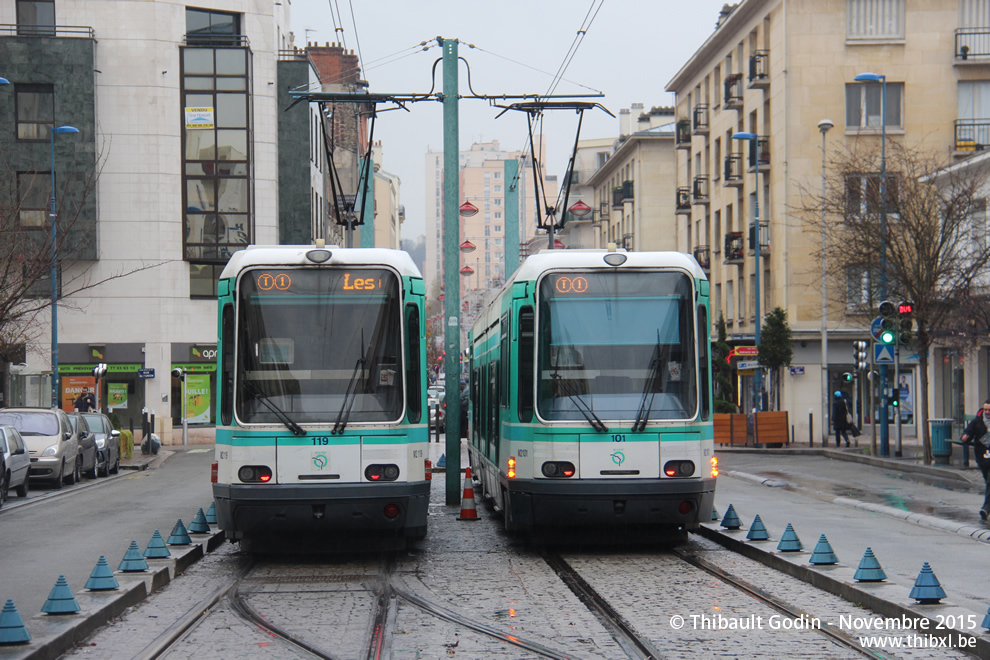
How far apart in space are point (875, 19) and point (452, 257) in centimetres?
3168

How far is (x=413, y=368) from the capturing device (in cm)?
1262

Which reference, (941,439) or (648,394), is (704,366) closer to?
(648,394)

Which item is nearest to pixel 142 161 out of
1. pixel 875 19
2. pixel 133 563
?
pixel 875 19

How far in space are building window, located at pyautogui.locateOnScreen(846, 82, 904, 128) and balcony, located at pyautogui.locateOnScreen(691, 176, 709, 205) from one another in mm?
12670

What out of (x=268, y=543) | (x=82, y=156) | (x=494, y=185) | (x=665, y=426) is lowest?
(x=268, y=543)

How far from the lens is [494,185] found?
15312 cm

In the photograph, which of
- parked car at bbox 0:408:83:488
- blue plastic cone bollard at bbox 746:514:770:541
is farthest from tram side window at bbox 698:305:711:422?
parked car at bbox 0:408:83:488

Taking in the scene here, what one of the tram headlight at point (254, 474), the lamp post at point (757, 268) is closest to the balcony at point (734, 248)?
the lamp post at point (757, 268)

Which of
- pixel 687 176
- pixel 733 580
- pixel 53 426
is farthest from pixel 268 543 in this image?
pixel 687 176

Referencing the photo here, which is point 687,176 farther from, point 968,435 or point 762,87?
point 968,435

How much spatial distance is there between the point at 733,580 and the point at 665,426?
7.51ft

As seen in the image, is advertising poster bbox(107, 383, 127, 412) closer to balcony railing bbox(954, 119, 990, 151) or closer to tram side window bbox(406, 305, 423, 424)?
balcony railing bbox(954, 119, 990, 151)

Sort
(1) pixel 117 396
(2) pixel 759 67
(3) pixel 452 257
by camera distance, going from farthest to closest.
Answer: (1) pixel 117 396
(2) pixel 759 67
(3) pixel 452 257

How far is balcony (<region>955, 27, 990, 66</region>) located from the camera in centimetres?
4519
